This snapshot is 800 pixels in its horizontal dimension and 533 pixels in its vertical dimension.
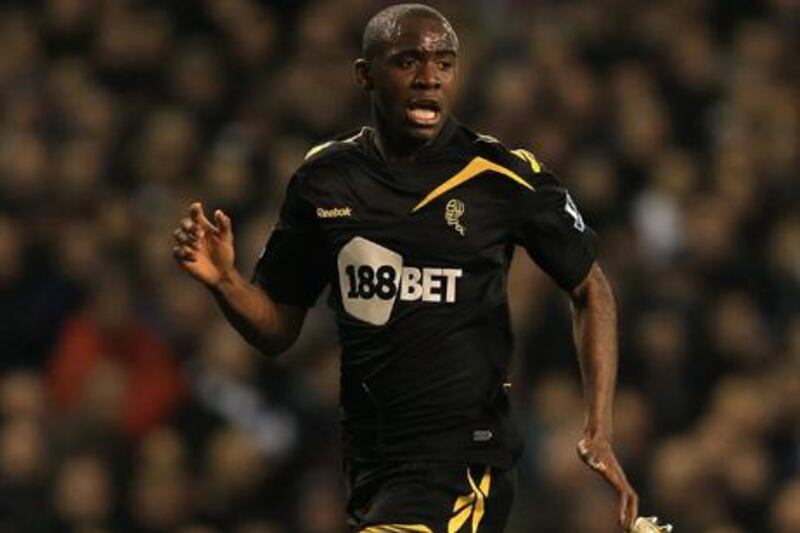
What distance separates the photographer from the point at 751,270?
34.0ft

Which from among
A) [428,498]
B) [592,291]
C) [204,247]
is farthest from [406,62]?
[428,498]

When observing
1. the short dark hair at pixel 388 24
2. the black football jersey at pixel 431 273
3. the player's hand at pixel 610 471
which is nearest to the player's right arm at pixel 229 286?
the black football jersey at pixel 431 273

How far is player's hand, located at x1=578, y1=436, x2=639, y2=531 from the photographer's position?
18.3 feet

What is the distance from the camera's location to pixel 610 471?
18.5 feet

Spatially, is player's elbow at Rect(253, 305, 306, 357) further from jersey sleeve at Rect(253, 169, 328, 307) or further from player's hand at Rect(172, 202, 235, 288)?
player's hand at Rect(172, 202, 235, 288)

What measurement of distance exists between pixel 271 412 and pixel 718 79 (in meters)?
3.11

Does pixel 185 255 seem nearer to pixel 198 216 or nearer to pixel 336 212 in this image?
pixel 198 216

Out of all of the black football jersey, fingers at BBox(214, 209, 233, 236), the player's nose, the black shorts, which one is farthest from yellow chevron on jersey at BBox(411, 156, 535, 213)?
the black shorts

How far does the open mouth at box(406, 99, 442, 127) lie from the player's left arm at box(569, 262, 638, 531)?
0.58 m

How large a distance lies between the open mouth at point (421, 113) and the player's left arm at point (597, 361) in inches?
23.0

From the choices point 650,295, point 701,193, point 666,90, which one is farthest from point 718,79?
point 650,295

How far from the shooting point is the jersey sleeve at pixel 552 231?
576 cm

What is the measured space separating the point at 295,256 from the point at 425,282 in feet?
1.24

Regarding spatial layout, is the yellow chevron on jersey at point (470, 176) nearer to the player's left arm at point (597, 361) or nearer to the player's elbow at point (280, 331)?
the player's left arm at point (597, 361)
